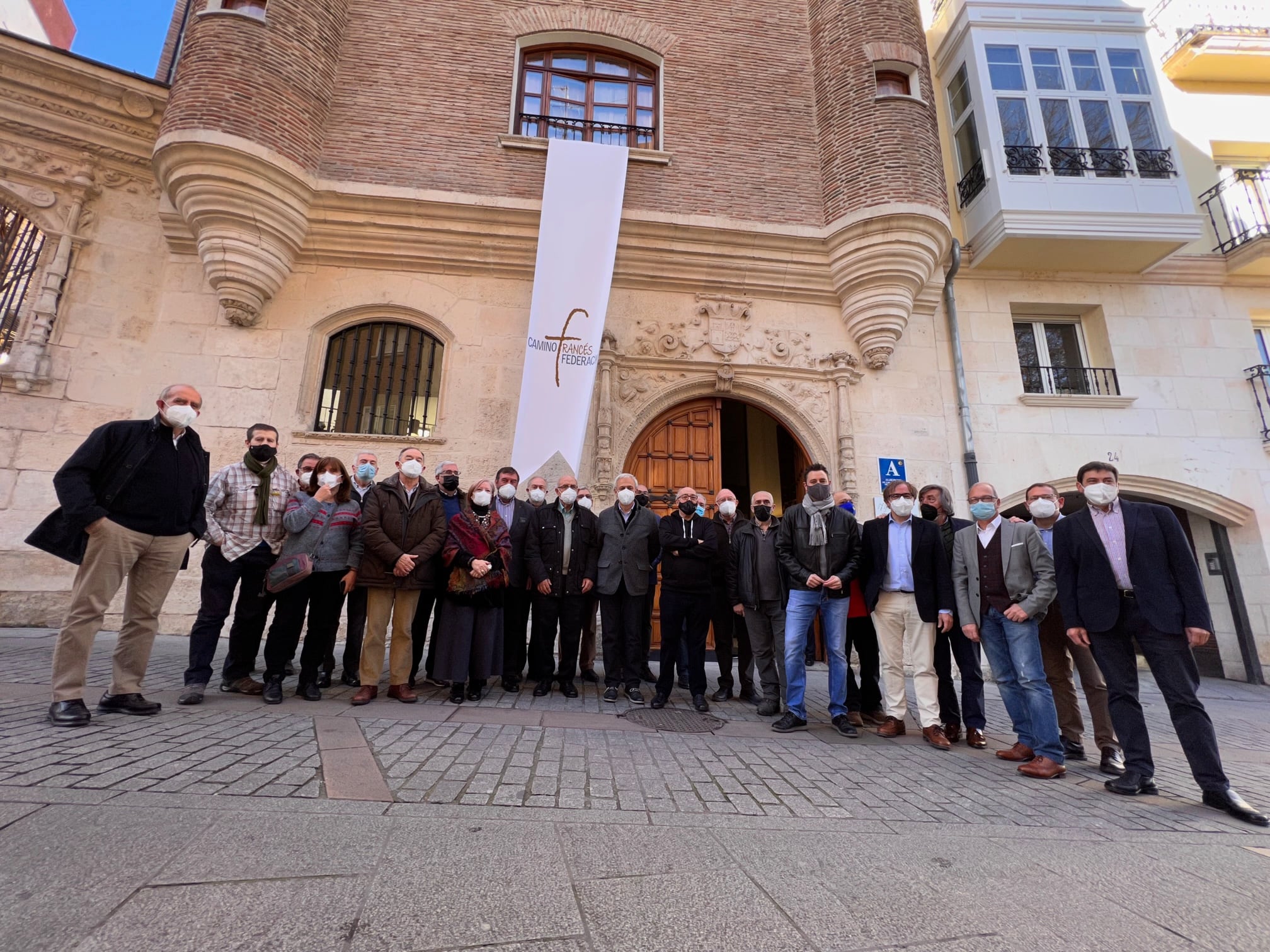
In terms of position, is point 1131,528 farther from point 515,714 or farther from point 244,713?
point 244,713

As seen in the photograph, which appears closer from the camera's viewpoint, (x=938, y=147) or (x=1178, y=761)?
(x=1178, y=761)

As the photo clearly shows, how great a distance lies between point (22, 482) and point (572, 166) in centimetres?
801

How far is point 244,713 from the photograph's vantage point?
3668mm

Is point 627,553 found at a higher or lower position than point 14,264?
lower

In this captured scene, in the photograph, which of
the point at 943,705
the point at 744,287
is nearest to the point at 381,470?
the point at 744,287

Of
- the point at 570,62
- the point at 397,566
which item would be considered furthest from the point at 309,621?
the point at 570,62

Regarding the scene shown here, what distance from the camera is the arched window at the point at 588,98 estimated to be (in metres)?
9.43

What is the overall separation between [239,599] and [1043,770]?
548 centimetres

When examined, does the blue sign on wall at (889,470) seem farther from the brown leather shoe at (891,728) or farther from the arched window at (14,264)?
the arched window at (14,264)

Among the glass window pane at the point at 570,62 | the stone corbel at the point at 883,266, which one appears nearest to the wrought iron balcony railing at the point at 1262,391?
the stone corbel at the point at 883,266

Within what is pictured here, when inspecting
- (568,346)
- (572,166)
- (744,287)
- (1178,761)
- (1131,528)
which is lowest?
(1178,761)

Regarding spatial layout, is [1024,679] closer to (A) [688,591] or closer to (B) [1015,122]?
(A) [688,591]

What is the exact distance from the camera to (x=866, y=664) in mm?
4973

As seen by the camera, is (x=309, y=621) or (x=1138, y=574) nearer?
(x=1138, y=574)
